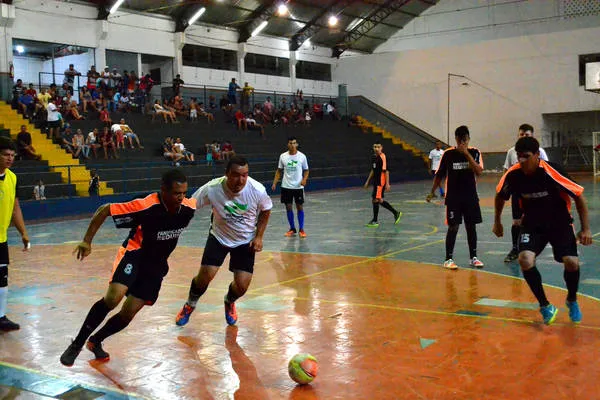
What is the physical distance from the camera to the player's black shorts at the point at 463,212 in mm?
9125

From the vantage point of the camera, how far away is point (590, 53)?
36.7 meters

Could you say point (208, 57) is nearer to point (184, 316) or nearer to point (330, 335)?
point (184, 316)

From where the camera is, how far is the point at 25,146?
21.5m

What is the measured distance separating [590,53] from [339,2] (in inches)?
592

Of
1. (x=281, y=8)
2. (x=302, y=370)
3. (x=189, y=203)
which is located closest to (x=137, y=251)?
(x=189, y=203)

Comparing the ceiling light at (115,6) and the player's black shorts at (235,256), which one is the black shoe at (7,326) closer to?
the player's black shorts at (235,256)

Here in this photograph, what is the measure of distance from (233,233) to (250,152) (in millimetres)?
24787

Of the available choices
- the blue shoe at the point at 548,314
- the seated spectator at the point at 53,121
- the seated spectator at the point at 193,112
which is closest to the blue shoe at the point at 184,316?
the blue shoe at the point at 548,314

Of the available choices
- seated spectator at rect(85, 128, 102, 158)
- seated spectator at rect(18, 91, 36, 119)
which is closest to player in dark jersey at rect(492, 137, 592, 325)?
seated spectator at rect(85, 128, 102, 158)

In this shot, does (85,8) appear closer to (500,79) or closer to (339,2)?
(339,2)

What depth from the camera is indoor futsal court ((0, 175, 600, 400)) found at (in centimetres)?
457

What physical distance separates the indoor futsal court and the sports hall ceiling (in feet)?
82.9

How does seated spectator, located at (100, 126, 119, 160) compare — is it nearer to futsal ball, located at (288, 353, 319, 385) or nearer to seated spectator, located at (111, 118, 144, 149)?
seated spectator, located at (111, 118, 144, 149)

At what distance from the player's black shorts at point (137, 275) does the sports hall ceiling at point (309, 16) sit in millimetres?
27916
